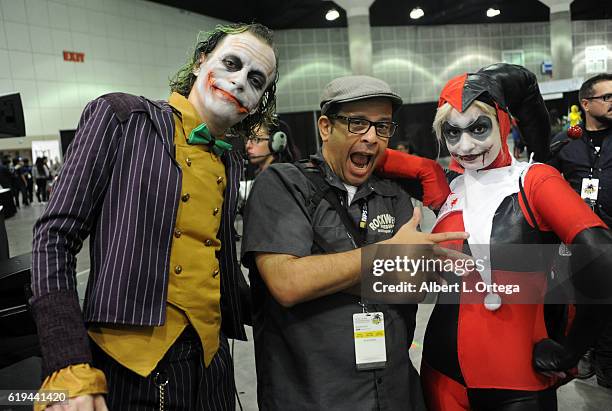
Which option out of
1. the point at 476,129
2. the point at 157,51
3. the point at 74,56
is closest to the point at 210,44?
the point at 476,129

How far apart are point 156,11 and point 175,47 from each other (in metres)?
1.33

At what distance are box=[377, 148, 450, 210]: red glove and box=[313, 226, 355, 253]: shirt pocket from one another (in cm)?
35

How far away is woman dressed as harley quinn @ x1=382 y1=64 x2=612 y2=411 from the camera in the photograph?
149cm

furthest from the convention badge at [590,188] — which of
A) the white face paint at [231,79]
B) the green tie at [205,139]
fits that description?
the green tie at [205,139]

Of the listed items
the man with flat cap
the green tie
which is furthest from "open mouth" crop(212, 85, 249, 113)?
the man with flat cap

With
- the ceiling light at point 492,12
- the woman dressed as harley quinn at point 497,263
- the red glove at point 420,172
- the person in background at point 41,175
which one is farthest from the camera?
the ceiling light at point 492,12

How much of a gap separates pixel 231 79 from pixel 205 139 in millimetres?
227

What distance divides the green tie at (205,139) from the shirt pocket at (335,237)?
419 mm

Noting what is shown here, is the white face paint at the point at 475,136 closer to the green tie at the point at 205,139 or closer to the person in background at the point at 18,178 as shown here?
the green tie at the point at 205,139

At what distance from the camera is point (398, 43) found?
20.1m

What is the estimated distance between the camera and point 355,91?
1.58 metres

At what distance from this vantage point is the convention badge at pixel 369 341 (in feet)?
4.92

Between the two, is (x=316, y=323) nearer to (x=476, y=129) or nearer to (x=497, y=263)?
(x=497, y=263)

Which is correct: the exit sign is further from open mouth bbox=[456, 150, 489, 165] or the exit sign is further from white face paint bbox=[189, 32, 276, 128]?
open mouth bbox=[456, 150, 489, 165]
